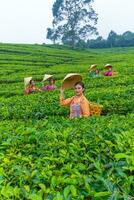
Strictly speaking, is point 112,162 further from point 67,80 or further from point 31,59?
point 31,59

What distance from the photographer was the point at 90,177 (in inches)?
196

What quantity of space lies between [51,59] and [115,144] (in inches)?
1728

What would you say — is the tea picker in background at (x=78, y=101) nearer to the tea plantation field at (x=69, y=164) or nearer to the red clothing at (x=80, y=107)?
the red clothing at (x=80, y=107)

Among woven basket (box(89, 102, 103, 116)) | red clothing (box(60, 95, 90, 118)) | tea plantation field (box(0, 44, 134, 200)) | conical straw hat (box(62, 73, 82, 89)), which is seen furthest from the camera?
conical straw hat (box(62, 73, 82, 89))

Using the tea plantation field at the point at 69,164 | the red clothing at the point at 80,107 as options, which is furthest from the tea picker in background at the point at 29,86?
the tea plantation field at the point at 69,164

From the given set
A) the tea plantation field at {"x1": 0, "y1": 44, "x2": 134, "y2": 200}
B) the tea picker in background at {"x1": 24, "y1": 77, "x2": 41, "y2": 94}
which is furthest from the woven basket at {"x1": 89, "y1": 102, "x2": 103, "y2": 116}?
the tea picker in background at {"x1": 24, "y1": 77, "x2": 41, "y2": 94}

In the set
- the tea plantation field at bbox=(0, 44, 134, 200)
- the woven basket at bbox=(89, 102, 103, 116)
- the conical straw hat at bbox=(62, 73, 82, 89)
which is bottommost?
the woven basket at bbox=(89, 102, 103, 116)

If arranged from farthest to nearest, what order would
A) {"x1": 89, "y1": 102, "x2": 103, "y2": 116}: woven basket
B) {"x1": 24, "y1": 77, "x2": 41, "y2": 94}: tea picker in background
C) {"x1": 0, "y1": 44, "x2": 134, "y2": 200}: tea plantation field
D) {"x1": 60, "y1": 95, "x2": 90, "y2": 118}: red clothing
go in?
{"x1": 24, "y1": 77, "x2": 41, "y2": 94}: tea picker in background < {"x1": 60, "y1": 95, "x2": 90, "y2": 118}: red clothing < {"x1": 89, "y1": 102, "x2": 103, "y2": 116}: woven basket < {"x1": 0, "y1": 44, "x2": 134, "y2": 200}: tea plantation field

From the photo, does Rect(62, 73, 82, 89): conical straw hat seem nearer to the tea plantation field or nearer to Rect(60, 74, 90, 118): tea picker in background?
Rect(60, 74, 90, 118): tea picker in background

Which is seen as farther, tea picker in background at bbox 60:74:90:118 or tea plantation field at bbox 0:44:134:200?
tea picker in background at bbox 60:74:90:118

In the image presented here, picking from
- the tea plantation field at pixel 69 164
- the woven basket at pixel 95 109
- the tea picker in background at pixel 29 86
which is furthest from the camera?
the tea picker in background at pixel 29 86

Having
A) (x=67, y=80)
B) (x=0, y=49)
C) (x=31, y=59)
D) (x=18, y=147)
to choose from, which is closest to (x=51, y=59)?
(x=31, y=59)

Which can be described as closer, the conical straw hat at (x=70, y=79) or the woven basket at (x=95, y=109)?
the woven basket at (x=95, y=109)

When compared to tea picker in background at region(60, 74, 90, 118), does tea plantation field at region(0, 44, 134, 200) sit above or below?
above
